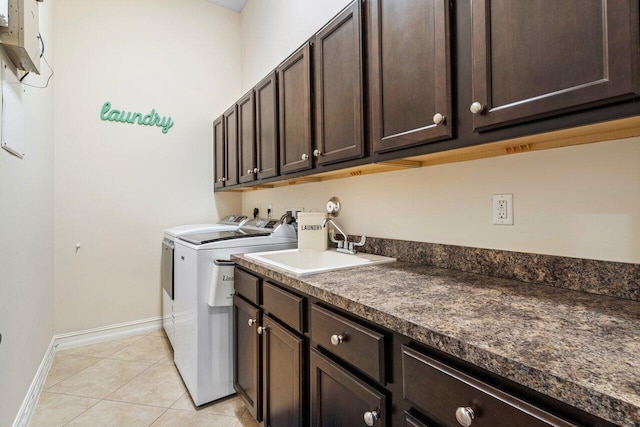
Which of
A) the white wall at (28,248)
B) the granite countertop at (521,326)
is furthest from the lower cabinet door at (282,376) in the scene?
the white wall at (28,248)

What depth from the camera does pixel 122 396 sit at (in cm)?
195

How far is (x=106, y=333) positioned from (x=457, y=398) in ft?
10.4

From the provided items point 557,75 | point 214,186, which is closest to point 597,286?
point 557,75

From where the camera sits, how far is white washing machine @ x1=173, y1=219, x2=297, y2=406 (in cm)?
180

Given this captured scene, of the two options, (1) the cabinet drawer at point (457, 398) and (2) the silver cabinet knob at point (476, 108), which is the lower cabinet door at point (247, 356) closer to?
(1) the cabinet drawer at point (457, 398)

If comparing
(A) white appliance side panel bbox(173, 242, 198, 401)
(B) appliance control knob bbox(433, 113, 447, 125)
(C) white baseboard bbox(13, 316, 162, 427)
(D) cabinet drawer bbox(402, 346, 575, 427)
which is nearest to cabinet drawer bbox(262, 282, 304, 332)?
(D) cabinet drawer bbox(402, 346, 575, 427)

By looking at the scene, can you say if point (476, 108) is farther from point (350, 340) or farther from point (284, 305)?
point (284, 305)

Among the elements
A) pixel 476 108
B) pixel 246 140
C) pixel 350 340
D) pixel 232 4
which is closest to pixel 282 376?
pixel 350 340

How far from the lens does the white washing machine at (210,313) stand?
1.80 metres

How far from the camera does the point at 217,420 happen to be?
173 cm

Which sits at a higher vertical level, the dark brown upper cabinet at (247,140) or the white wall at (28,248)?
the dark brown upper cabinet at (247,140)

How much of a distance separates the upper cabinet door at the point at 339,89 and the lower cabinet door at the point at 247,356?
88 centimetres

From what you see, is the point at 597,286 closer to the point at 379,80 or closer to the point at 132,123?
the point at 379,80

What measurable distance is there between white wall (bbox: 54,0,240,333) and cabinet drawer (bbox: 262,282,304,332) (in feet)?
6.91
